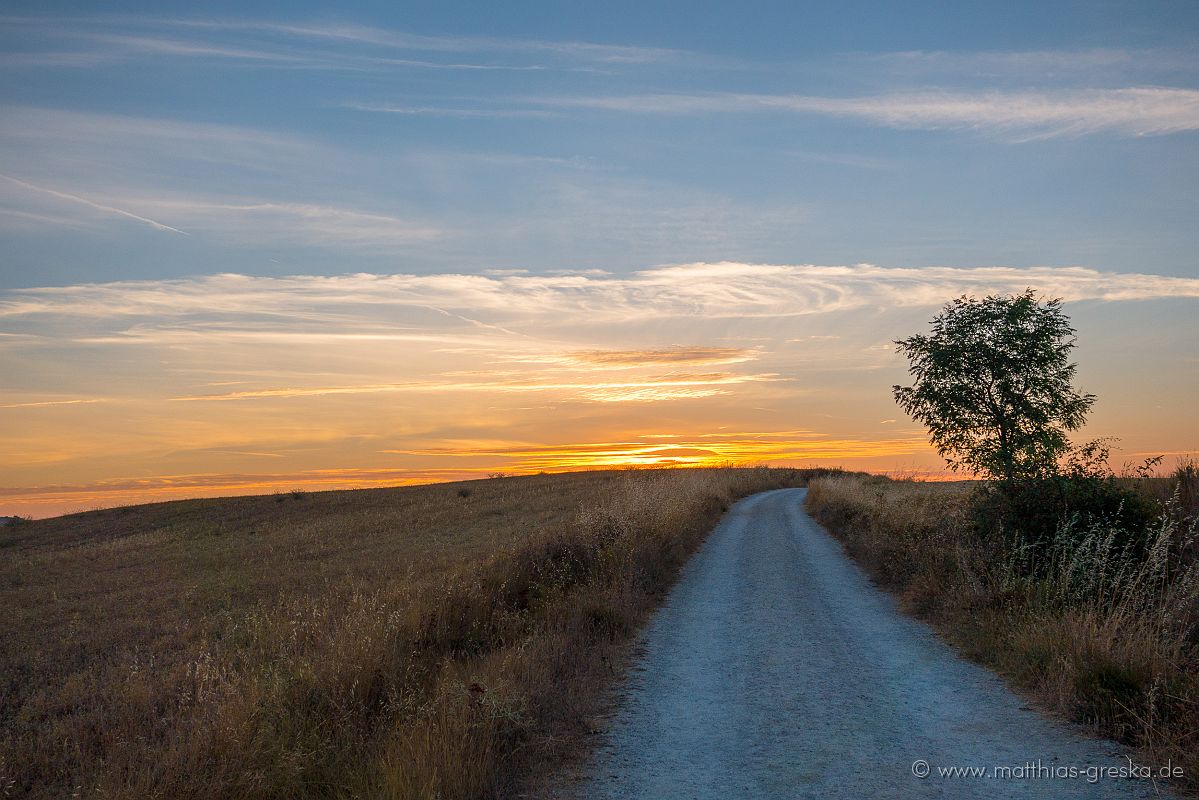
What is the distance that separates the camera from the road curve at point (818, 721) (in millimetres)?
6391

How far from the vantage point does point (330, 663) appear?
884cm

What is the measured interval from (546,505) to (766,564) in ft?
85.7

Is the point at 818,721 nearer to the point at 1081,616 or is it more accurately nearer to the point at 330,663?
the point at 1081,616

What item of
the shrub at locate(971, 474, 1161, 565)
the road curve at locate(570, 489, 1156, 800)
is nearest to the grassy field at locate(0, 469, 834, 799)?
the road curve at locate(570, 489, 1156, 800)

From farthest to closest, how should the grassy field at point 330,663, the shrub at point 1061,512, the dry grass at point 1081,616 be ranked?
the shrub at point 1061,512
the dry grass at point 1081,616
the grassy field at point 330,663

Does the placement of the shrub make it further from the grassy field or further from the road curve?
the grassy field

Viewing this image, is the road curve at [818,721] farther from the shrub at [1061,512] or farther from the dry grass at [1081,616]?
the shrub at [1061,512]

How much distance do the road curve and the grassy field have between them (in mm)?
808

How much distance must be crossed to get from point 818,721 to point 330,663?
219 inches

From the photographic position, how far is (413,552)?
96.8 feet

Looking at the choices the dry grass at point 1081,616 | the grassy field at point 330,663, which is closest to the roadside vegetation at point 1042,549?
the dry grass at point 1081,616

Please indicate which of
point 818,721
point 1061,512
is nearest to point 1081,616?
point 818,721

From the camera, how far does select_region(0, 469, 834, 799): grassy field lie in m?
6.70

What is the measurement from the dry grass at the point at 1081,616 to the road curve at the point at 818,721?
1.26 ft
